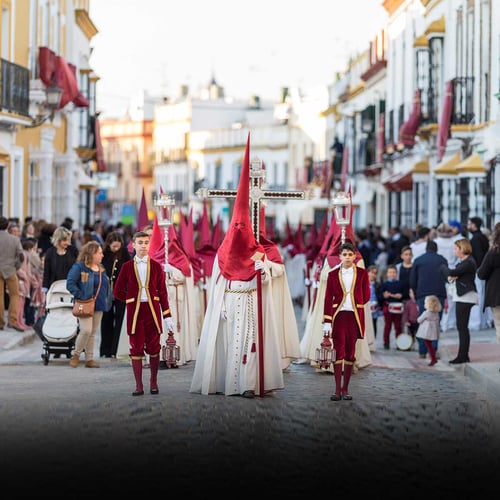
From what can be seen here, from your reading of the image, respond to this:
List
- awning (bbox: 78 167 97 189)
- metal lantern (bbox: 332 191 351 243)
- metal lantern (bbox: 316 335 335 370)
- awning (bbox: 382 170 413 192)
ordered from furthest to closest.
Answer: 1. awning (bbox: 78 167 97 189)
2. awning (bbox: 382 170 413 192)
3. metal lantern (bbox: 332 191 351 243)
4. metal lantern (bbox: 316 335 335 370)

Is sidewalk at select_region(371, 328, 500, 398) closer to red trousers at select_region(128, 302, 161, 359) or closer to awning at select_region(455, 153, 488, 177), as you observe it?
red trousers at select_region(128, 302, 161, 359)

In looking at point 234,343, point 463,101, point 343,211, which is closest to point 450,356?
point 343,211

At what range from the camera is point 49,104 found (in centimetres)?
3212

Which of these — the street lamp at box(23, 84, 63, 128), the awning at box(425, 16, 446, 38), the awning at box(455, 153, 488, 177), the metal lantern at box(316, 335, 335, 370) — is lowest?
the metal lantern at box(316, 335, 335, 370)

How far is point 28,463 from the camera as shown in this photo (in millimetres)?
10094

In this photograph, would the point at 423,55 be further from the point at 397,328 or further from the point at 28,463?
the point at 28,463

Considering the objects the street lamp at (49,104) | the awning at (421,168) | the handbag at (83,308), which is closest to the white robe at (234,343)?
the handbag at (83,308)

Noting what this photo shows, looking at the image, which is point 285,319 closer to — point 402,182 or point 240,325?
point 240,325

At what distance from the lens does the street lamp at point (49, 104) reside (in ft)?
105

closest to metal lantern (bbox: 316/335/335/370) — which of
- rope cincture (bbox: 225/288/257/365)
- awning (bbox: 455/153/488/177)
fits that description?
rope cincture (bbox: 225/288/257/365)

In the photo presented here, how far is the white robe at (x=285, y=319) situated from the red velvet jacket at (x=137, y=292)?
7.23 ft

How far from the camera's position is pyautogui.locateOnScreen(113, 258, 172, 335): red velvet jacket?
1446cm

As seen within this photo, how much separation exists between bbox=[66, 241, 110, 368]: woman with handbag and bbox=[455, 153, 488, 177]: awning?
11.0 metres

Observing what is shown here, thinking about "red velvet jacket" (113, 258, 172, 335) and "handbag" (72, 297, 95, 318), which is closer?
"red velvet jacket" (113, 258, 172, 335)
